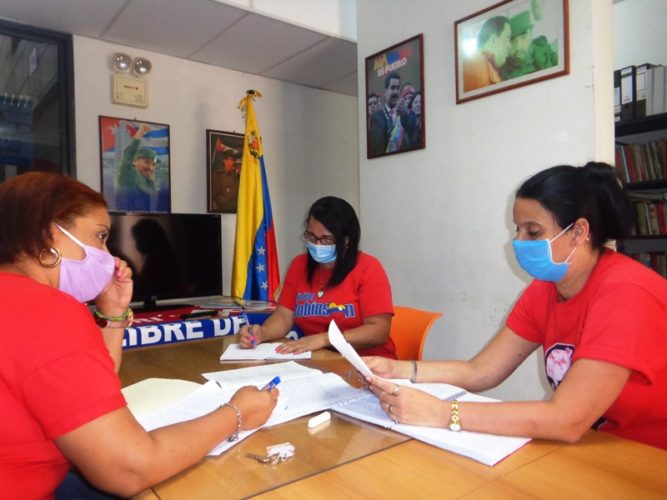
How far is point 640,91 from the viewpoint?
119 inches

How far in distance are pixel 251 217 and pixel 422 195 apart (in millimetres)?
1318

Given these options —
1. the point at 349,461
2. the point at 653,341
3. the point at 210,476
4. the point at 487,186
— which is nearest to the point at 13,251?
the point at 210,476

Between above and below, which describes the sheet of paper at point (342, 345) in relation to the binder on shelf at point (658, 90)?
below

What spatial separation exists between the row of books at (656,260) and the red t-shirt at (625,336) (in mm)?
2366

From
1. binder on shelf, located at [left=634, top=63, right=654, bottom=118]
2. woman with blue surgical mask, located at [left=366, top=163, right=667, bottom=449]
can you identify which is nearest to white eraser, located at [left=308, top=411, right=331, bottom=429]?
woman with blue surgical mask, located at [left=366, top=163, right=667, bottom=449]

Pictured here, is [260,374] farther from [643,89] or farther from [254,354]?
[643,89]

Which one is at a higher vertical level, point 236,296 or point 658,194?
point 658,194

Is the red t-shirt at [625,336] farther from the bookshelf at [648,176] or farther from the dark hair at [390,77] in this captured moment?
the bookshelf at [648,176]

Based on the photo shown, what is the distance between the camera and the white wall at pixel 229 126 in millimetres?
3119

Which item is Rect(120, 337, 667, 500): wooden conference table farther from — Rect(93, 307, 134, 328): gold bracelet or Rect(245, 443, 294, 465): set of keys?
Rect(93, 307, 134, 328): gold bracelet

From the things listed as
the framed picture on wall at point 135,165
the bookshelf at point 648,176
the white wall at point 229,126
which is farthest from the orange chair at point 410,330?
the framed picture on wall at point 135,165

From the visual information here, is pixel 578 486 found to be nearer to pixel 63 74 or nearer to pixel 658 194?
pixel 658 194

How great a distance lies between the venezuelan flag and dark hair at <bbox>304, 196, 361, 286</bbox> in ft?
4.78

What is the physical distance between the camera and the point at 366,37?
3.16m
